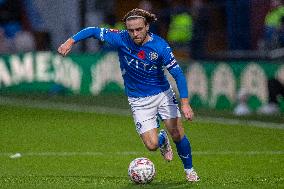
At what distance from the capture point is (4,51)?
2466 centimetres

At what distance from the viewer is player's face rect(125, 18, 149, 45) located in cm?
1218

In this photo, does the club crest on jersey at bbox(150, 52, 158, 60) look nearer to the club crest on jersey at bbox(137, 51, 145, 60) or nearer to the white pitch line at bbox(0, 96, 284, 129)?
the club crest on jersey at bbox(137, 51, 145, 60)

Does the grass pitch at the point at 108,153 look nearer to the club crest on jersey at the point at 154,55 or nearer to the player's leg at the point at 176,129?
the player's leg at the point at 176,129

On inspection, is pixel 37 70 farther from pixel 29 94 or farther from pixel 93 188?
pixel 93 188

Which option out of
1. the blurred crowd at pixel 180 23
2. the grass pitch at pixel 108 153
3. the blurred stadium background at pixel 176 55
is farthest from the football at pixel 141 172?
the blurred crowd at pixel 180 23

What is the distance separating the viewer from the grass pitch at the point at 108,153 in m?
12.8

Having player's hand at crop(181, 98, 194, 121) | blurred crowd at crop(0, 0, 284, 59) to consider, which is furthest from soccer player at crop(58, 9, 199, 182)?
blurred crowd at crop(0, 0, 284, 59)

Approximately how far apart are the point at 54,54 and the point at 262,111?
5.44 m

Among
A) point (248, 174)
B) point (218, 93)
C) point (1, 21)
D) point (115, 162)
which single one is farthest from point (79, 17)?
point (248, 174)

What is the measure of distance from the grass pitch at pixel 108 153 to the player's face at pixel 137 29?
1675mm

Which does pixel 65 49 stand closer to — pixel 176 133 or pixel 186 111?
pixel 186 111

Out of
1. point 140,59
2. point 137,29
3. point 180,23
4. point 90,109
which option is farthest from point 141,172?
point 180,23

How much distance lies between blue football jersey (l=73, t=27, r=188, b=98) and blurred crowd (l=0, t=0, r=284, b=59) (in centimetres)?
880

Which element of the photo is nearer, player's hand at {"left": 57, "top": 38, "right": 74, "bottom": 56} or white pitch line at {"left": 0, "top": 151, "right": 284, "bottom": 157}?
player's hand at {"left": 57, "top": 38, "right": 74, "bottom": 56}
